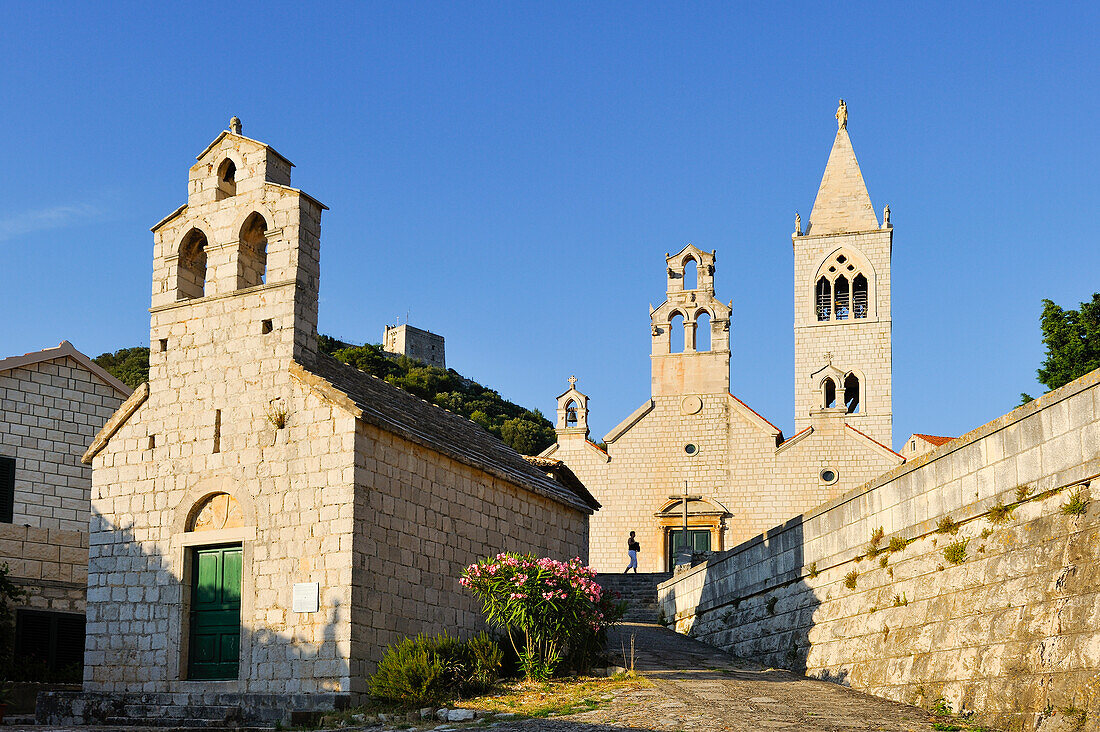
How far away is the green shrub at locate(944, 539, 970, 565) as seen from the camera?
13.6 metres

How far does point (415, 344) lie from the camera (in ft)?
408

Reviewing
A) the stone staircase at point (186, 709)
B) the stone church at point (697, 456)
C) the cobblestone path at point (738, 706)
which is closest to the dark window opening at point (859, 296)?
the stone church at point (697, 456)

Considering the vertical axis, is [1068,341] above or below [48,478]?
above

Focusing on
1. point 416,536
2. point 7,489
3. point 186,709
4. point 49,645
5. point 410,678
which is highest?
point 7,489

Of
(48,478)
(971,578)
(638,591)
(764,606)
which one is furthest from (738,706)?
(638,591)

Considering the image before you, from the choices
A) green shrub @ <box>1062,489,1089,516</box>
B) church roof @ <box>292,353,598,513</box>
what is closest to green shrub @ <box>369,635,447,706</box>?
church roof @ <box>292,353,598,513</box>

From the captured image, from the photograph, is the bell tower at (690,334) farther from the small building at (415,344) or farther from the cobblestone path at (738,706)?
the small building at (415,344)

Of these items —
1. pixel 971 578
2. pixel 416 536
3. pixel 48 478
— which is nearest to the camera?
pixel 971 578

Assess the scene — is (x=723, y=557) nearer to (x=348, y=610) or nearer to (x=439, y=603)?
(x=439, y=603)

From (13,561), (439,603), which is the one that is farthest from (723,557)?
(13,561)

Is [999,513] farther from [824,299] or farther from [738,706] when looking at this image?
[824,299]

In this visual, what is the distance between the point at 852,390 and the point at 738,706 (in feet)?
130

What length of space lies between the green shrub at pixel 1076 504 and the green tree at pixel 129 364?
39.1 m

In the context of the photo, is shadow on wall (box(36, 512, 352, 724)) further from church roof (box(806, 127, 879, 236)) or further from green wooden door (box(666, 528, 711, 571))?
church roof (box(806, 127, 879, 236))
